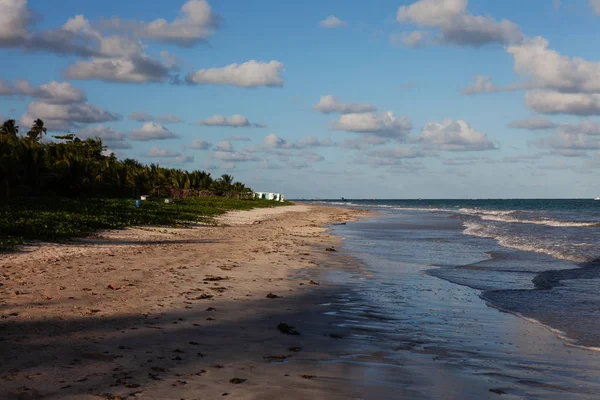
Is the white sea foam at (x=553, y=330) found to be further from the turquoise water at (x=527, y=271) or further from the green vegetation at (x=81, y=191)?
the green vegetation at (x=81, y=191)

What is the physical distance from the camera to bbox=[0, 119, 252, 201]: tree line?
1713 inches

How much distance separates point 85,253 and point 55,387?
10715mm

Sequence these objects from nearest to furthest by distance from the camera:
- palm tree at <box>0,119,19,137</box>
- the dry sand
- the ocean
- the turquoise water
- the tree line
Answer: the dry sand → the ocean → the turquoise water → the tree line → palm tree at <box>0,119,19,137</box>

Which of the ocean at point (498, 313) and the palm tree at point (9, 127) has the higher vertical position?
the palm tree at point (9, 127)

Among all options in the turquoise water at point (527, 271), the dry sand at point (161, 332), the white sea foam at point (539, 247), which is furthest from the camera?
the white sea foam at point (539, 247)

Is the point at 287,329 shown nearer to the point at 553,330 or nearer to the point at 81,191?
the point at 553,330

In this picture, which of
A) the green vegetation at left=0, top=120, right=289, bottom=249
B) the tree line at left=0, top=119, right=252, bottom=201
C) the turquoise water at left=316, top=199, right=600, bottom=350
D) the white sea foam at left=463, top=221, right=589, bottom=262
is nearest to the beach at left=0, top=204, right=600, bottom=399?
the turquoise water at left=316, top=199, right=600, bottom=350

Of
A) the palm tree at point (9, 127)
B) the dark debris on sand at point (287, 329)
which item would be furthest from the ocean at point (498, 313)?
the palm tree at point (9, 127)

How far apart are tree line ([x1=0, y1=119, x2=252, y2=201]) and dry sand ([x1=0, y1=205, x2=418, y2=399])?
2450cm

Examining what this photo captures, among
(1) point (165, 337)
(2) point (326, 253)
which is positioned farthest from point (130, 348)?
(2) point (326, 253)

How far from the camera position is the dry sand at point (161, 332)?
16.9 feet

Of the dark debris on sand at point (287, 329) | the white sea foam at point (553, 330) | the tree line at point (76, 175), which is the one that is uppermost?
the tree line at point (76, 175)

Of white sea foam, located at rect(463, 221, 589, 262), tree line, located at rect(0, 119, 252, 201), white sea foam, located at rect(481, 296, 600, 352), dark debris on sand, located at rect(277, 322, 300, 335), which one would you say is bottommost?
white sea foam, located at rect(481, 296, 600, 352)

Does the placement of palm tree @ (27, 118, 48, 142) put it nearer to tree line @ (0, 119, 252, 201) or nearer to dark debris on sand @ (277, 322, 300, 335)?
tree line @ (0, 119, 252, 201)
